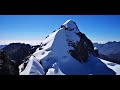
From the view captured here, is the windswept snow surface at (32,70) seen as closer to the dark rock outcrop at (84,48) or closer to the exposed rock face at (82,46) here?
the exposed rock face at (82,46)

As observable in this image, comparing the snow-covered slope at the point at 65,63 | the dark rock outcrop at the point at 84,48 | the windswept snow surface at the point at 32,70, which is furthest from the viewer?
the dark rock outcrop at the point at 84,48

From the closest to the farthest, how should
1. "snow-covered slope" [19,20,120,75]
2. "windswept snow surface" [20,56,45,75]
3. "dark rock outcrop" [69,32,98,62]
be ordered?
"windswept snow surface" [20,56,45,75], "snow-covered slope" [19,20,120,75], "dark rock outcrop" [69,32,98,62]

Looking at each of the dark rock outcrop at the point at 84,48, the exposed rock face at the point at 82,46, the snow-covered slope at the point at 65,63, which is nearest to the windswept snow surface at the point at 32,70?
the snow-covered slope at the point at 65,63

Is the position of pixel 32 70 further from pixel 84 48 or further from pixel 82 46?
pixel 84 48

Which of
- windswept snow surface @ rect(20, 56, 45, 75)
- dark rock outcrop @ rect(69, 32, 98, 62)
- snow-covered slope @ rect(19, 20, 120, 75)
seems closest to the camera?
windswept snow surface @ rect(20, 56, 45, 75)

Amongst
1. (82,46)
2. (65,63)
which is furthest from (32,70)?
(65,63)

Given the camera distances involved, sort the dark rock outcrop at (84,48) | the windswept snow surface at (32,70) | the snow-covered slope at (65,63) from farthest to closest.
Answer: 1. the dark rock outcrop at (84,48)
2. the snow-covered slope at (65,63)
3. the windswept snow surface at (32,70)

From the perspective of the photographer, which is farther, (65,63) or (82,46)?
(65,63)

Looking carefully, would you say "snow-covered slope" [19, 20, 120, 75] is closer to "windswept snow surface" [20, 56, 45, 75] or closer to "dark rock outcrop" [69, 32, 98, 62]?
"windswept snow surface" [20, 56, 45, 75]

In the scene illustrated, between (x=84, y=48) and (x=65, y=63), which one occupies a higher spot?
(x=84, y=48)

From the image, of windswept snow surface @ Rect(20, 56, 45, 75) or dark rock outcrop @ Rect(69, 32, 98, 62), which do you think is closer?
windswept snow surface @ Rect(20, 56, 45, 75)

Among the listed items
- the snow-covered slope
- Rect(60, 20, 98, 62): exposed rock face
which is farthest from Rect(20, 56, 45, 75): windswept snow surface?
Rect(60, 20, 98, 62): exposed rock face
